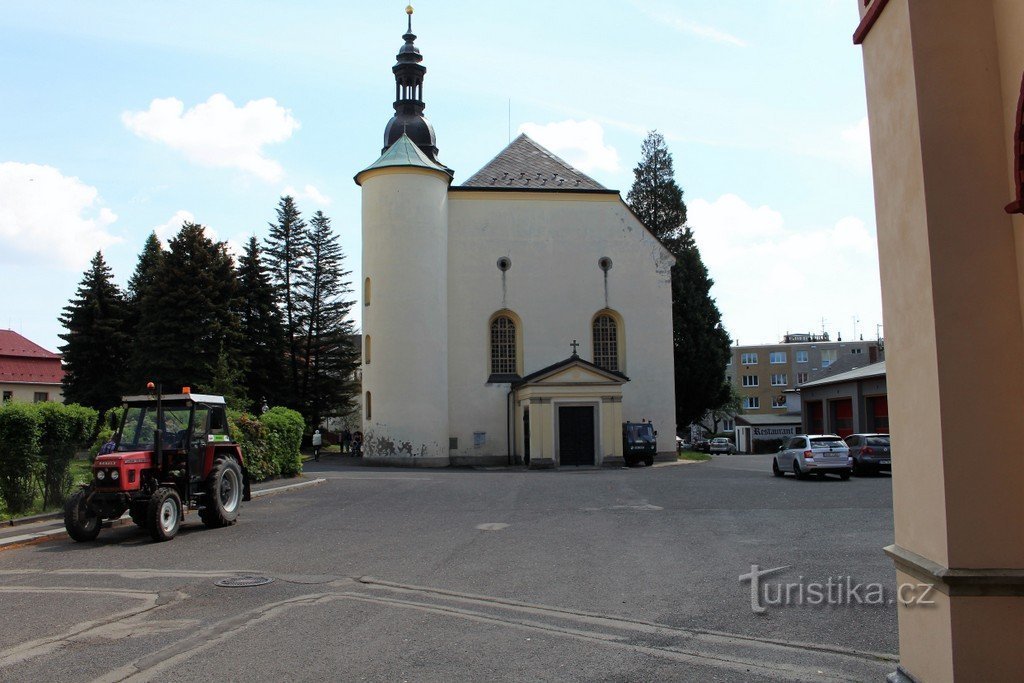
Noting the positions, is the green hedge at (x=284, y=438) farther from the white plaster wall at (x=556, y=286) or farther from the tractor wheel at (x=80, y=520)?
the white plaster wall at (x=556, y=286)

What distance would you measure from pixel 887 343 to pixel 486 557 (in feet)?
23.5

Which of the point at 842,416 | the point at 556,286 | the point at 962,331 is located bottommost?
the point at 842,416

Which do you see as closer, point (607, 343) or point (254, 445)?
point (254, 445)

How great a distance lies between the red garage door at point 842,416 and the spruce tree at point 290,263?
122ft

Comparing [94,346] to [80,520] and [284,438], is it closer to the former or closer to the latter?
[284,438]

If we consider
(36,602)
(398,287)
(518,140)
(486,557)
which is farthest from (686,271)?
(36,602)

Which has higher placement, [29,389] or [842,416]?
[29,389]

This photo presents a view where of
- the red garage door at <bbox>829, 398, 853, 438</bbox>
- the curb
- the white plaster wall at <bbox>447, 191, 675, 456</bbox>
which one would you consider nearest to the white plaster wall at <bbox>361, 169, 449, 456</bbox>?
the white plaster wall at <bbox>447, 191, 675, 456</bbox>

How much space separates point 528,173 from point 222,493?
3245cm

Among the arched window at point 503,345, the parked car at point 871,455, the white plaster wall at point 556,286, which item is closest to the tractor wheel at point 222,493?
the parked car at point 871,455

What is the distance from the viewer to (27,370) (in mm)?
76500

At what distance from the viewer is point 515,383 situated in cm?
4134

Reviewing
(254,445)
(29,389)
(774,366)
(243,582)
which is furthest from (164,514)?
(774,366)

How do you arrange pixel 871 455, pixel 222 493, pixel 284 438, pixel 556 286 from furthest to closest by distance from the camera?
pixel 556 286 < pixel 871 455 < pixel 284 438 < pixel 222 493
